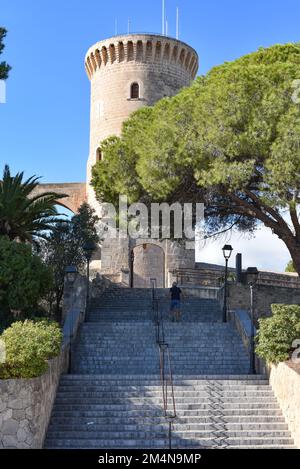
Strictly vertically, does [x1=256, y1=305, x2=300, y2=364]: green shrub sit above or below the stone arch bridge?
below

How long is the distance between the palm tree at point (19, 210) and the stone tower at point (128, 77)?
38.0ft

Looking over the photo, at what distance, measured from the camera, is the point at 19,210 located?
1922 centimetres

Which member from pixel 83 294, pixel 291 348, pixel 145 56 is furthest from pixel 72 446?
pixel 145 56

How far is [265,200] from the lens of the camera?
46.9ft

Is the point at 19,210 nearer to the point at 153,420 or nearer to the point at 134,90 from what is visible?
the point at 153,420

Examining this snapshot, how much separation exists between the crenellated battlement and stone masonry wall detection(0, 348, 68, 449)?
81.5ft

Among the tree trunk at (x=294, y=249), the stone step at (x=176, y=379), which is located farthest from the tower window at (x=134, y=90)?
the stone step at (x=176, y=379)

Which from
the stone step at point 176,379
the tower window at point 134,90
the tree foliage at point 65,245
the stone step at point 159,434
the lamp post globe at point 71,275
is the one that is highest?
the tower window at point 134,90

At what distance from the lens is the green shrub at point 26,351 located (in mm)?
10399

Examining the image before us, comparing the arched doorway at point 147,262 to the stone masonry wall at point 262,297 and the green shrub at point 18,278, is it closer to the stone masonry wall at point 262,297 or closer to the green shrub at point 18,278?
the stone masonry wall at point 262,297

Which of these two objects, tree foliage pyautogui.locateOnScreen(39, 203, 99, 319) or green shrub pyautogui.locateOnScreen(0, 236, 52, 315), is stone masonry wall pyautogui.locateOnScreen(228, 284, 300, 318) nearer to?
tree foliage pyautogui.locateOnScreen(39, 203, 99, 319)

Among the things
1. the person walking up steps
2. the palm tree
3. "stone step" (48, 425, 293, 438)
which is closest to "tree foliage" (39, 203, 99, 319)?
the palm tree

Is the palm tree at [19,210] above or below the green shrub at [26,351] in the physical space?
above

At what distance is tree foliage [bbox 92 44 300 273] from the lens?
14172 mm
